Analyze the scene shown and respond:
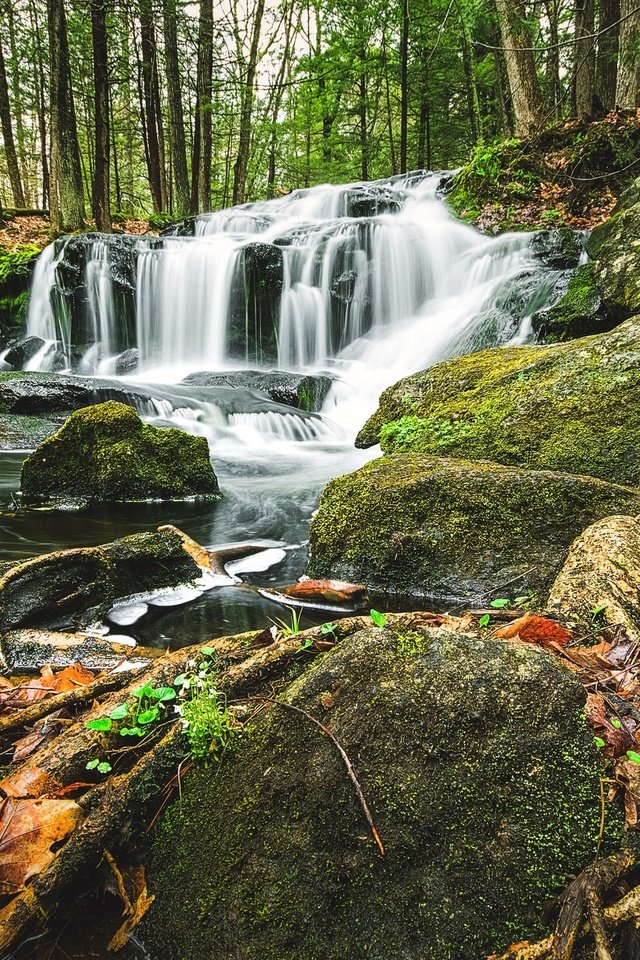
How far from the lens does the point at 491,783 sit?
1140 mm

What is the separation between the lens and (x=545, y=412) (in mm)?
4031

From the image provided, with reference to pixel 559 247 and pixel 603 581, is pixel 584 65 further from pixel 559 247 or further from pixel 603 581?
pixel 603 581

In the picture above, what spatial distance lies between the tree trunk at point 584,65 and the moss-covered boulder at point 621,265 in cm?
659

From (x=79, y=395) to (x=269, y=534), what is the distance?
5291 mm

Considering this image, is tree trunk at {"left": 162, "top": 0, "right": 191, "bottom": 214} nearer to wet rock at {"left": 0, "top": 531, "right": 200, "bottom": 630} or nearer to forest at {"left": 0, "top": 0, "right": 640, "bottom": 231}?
forest at {"left": 0, "top": 0, "right": 640, "bottom": 231}

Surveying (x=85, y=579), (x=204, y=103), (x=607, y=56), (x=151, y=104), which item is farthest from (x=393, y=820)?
(x=151, y=104)

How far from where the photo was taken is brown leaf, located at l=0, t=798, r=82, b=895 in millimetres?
1152

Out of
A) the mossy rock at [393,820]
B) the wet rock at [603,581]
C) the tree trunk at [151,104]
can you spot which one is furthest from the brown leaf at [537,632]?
the tree trunk at [151,104]

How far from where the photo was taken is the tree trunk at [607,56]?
12.0 meters

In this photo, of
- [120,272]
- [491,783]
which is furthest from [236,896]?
[120,272]

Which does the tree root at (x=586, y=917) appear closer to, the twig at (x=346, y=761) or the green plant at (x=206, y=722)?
the twig at (x=346, y=761)

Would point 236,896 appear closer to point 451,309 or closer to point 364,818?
point 364,818

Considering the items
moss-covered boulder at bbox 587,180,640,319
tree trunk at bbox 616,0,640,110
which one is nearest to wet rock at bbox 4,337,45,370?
moss-covered boulder at bbox 587,180,640,319

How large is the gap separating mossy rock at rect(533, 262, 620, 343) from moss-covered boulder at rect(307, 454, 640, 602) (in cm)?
463
